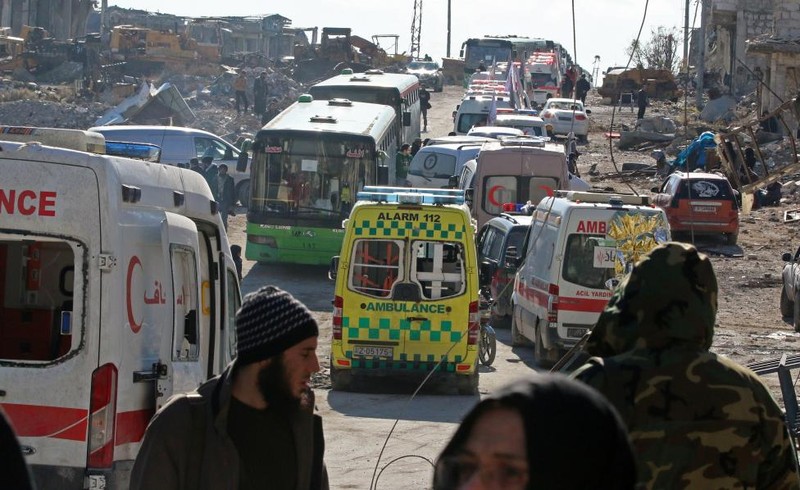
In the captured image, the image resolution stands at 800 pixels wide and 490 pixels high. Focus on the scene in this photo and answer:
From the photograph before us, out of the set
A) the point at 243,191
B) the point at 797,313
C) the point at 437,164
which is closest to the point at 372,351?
the point at 797,313

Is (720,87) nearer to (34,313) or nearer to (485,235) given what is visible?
(485,235)

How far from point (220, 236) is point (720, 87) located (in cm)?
6042

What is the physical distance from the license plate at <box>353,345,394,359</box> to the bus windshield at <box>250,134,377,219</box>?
9.77m

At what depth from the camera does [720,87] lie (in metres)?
66.2

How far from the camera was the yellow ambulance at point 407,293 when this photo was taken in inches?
598

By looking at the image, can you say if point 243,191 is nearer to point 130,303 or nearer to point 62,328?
point 62,328

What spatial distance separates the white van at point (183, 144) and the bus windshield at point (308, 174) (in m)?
6.75

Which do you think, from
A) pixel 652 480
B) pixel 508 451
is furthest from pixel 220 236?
pixel 508 451

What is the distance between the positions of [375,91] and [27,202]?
3107cm

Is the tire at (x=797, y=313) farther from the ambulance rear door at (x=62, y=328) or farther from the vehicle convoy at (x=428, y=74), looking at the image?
the vehicle convoy at (x=428, y=74)

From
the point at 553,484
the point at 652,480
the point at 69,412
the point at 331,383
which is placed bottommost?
the point at 331,383

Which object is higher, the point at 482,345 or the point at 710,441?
the point at 710,441

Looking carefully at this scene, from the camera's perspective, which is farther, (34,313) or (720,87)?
(720,87)

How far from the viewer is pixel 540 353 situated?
17109 millimetres
